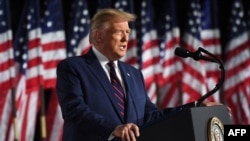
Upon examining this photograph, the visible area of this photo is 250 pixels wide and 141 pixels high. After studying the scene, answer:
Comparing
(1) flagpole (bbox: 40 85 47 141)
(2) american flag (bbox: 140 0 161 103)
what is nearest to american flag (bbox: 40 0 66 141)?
(1) flagpole (bbox: 40 85 47 141)

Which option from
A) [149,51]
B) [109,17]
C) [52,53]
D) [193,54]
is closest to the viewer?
[193,54]

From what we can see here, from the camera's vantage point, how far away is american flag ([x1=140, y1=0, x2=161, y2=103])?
17.4 feet

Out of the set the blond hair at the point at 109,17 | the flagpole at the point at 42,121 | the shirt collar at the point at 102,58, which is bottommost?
the flagpole at the point at 42,121

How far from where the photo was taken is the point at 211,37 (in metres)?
5.65

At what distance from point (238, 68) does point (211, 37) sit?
1.46 ft

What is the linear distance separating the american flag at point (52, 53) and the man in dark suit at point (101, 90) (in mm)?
2274

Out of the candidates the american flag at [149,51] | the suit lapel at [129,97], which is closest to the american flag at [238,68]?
the american flag at [149,51]

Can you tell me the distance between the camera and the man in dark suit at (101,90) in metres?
2.22

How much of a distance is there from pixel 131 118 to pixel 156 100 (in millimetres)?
3030

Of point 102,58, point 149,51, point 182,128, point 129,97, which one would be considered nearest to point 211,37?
point 149,51

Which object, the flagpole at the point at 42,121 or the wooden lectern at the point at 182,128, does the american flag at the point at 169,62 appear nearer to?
the flagpole at the point at 42,121

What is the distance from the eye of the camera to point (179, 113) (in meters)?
2.00

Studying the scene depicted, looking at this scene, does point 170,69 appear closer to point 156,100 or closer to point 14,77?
point 156,100

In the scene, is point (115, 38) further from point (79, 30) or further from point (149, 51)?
point (149, 51)
